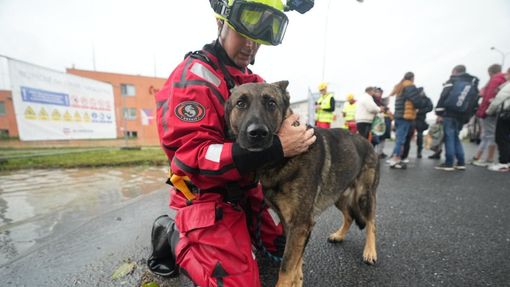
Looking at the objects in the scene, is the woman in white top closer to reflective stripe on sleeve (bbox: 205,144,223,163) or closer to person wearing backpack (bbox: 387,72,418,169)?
person wearing backpack (bbox: 387,72,418,169)

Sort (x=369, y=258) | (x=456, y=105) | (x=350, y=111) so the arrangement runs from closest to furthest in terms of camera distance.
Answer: (x=369, y=258)
(x=456, y=105)
(x=350, y=111)

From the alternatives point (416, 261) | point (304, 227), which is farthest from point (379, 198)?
point (304, 227)

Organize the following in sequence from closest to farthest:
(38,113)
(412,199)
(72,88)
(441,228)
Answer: (441,228) → (412,199) → (38,113) → (72,88)

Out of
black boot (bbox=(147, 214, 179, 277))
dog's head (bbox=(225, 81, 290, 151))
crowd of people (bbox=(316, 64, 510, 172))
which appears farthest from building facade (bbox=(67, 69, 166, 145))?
dog's head (bbox=(225, 81, 290, 151))

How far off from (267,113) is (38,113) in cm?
950

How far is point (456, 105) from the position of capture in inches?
218

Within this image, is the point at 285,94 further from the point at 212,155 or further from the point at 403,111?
the point at 403,111

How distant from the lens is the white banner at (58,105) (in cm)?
732

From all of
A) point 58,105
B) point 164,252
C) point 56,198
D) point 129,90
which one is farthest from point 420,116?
point 129,90

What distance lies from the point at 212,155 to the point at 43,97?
961 cm

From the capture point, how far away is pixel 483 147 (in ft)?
22.3

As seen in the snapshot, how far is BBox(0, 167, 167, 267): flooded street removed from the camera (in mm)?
2586

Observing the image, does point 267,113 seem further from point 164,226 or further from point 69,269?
point 69,269

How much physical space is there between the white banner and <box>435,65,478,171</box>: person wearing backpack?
38.9 feet
